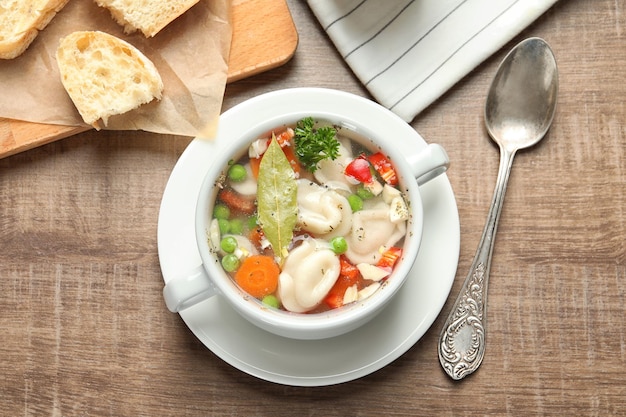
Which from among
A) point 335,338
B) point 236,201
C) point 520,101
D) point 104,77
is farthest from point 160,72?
point 520,101

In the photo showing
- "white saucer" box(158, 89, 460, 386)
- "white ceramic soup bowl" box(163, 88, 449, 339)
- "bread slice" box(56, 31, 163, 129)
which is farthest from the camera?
"bread slice" box(56, 31, 163, 129)

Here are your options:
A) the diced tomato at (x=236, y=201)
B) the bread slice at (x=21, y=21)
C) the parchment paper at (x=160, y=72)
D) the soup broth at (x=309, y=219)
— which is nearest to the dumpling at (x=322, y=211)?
the soup broth at (x=309, y=219)

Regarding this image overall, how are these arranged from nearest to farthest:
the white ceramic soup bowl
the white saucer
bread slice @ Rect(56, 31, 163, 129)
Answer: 1. the white ceramic soup bowl
2. the white saucer
3. bread slice @ Rect(56, 31, 163, 129)

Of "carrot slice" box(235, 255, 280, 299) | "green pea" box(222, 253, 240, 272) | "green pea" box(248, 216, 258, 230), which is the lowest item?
"carrot slice" box(235, 255, 280, 299)

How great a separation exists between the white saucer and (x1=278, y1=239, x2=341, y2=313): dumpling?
0.18m

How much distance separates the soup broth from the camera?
5.36 ft

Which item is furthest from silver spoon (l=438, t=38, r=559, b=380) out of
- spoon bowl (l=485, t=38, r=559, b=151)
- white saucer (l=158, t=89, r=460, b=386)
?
white saucer (l=158, t=89, r=460, b=386)

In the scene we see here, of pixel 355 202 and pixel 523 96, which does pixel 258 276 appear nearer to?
pixel 355 202

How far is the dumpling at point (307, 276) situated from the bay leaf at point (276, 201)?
0.03 metres

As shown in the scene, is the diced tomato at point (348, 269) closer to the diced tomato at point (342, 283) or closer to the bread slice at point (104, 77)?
the diced tomato at point (342, 283)

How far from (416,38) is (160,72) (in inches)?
26.1

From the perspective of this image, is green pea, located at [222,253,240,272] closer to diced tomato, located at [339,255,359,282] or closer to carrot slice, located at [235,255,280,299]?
carrot slice, located at [235,255,280,299]

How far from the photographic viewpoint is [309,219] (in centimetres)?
164

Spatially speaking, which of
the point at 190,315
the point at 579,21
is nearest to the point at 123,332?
the point at 190,315
